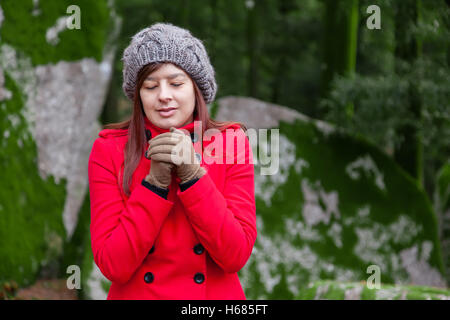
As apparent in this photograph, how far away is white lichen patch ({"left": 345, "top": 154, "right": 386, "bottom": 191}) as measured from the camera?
6.30 meters

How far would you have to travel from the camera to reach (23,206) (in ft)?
17.7

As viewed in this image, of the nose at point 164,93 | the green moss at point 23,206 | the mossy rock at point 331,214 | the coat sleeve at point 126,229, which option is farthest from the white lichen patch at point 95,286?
the nose at point 164,93

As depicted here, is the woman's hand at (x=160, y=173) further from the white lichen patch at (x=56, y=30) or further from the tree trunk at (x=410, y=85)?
the tree trunk at (x=410, y=85)

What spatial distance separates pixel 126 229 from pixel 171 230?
0.19m

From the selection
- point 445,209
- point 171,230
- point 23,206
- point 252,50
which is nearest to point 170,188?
point 171,230

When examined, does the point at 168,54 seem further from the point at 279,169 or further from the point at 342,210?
the point at 342,210

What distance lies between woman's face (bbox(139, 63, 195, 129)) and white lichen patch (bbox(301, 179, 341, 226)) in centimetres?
401

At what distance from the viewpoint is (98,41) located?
6320 mm

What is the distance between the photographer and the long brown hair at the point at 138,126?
2094 millimetres

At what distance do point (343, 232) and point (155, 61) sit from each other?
14.3 feet

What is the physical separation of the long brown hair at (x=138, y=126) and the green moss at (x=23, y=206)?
3438mm

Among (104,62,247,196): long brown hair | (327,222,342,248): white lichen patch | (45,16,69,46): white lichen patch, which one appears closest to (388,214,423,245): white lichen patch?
(327,222,342,248): white lichen patch
